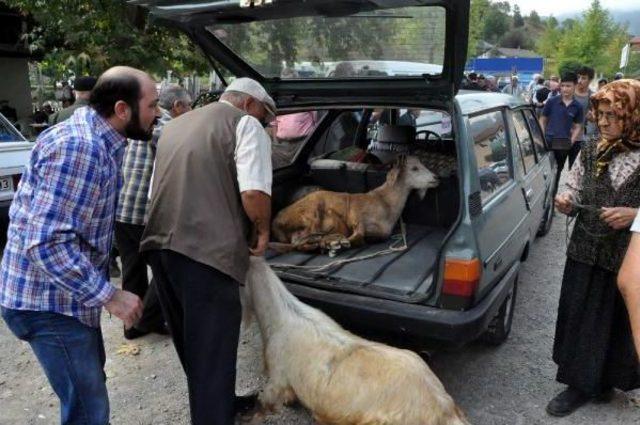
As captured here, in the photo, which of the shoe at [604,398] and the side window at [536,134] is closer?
the shoe at [604,398]

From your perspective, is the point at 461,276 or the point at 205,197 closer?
the point at 205,197

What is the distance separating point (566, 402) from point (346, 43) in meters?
2.63

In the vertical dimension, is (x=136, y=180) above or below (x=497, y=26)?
below

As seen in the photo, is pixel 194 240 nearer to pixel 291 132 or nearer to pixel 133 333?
pixel 133 333

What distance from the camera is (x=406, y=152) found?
4.92 metres

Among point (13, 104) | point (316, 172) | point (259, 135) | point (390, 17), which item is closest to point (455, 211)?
point (316, 172)

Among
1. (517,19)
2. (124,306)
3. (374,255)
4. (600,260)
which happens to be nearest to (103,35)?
(374,255)

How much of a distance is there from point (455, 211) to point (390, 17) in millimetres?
1831

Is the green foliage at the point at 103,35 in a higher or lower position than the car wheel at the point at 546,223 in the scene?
higher

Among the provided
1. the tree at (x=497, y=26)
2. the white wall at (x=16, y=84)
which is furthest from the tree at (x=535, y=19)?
the white wall at (x=16, y=84)

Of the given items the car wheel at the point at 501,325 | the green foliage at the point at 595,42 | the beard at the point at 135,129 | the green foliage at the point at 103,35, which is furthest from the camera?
the green foliage at the point at 595,42

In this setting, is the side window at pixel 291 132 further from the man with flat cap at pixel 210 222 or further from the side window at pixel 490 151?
the man with flat cap at pixel 210 222

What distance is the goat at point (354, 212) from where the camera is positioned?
4227 mm

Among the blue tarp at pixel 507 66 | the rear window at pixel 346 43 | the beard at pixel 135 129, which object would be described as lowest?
A: the beard at pixel 135 129
